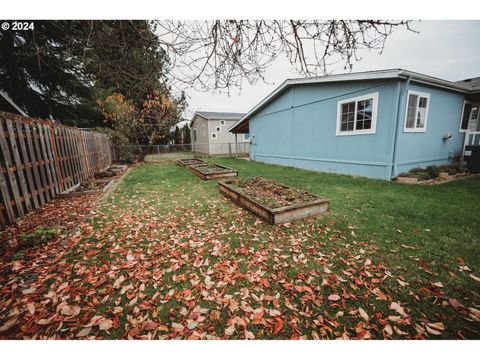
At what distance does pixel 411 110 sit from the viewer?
8094 mm

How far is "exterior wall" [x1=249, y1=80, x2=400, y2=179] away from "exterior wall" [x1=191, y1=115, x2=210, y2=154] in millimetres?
11332

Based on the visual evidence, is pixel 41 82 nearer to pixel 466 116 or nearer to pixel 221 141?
pixel 221 141

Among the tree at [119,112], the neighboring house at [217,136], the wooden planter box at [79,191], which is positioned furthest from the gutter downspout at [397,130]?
the tree at [119,112]

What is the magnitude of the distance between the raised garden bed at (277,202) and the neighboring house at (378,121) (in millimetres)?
4397

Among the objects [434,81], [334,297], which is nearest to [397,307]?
[334,297]

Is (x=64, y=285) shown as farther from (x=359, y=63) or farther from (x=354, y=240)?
(x=359, y=63)

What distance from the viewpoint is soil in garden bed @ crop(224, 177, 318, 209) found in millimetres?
4652

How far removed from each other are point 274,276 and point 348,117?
9.00 meters

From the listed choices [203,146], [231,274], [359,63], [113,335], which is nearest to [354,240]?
[231,274]

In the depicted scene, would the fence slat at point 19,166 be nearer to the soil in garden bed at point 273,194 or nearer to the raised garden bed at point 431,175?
the soil in garden bed at point 273,194

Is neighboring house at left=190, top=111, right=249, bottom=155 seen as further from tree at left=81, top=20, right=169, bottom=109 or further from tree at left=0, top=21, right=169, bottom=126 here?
tree at left=81, top=20, right=169, bottom=109

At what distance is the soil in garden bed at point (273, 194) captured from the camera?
4.65 metres

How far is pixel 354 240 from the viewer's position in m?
3.51

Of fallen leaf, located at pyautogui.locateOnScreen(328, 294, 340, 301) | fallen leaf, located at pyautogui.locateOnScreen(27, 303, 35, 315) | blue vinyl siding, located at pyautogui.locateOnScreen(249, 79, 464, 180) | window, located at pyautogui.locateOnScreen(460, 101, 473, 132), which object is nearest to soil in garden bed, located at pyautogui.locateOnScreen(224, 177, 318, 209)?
fallen leaf, located at pyautogui.locateOnScreen(328, 294, 340, 301)
